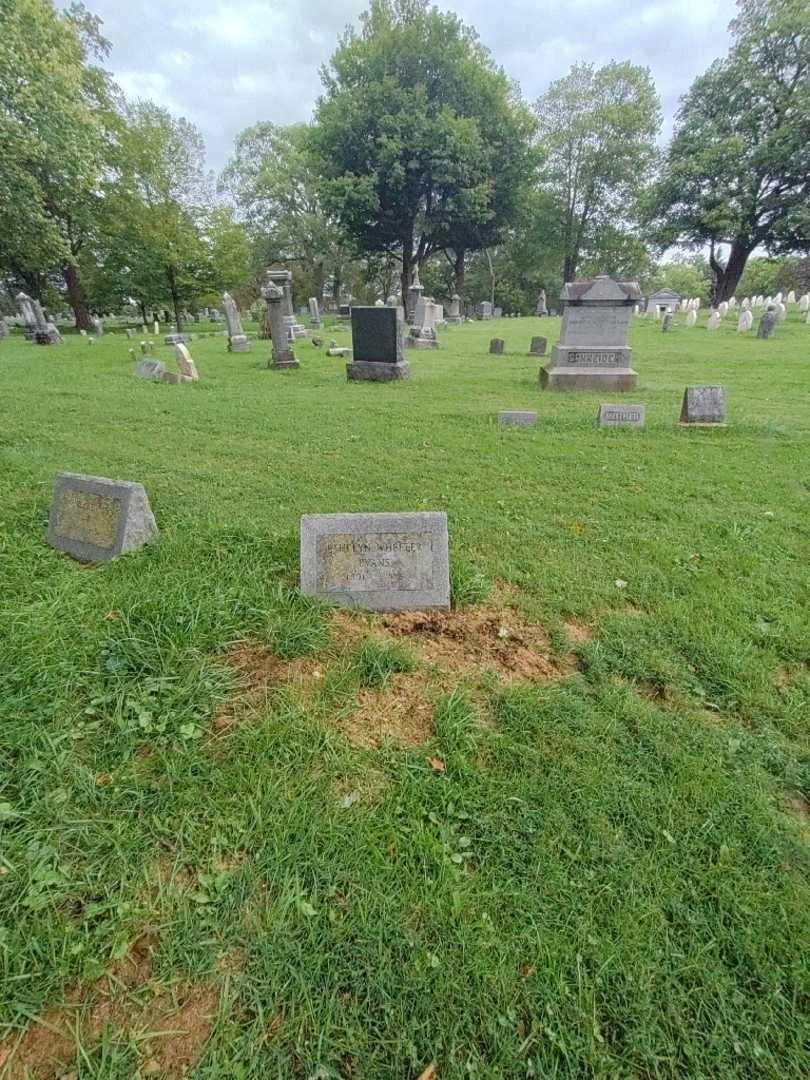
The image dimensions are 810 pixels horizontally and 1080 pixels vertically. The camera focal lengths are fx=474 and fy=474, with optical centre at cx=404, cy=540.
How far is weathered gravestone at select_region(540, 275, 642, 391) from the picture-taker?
8.73 metres

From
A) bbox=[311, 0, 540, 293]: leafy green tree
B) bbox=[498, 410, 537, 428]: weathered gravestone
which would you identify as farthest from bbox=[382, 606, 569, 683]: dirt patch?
bbox=[311, 0, 540, 293]: leafy green tree

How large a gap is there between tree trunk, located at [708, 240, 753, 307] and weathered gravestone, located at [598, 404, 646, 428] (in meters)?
27.4

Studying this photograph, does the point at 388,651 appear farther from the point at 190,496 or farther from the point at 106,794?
the point at 190,496

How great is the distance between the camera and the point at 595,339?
29.7 feet

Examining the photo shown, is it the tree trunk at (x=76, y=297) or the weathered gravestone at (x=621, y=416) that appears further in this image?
the tree trunk at (x=76, y=297)

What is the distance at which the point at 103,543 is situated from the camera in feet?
10.2

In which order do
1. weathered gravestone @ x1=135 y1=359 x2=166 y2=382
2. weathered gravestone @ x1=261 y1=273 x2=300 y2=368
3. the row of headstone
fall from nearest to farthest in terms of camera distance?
the row of headstone → weathered gravestone @ x1=135 y1=359 x2=166 y2=382 → weathered gravestone @ x1=261 y1=273 x2=300 y2=368

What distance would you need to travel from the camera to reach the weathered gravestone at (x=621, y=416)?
21.0 ft

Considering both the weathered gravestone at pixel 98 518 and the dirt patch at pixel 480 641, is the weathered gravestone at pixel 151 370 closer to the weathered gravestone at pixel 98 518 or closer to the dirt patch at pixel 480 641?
the weathered gravestone at pixel 98 518

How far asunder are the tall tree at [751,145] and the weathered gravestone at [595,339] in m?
Answer: 21.2

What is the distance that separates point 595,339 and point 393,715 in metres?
9.13

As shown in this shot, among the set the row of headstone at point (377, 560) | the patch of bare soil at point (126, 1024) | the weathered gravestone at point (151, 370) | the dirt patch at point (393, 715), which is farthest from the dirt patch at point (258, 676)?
the weathered gravestone at point (151, 370)

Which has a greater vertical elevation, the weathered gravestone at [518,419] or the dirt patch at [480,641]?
the weathered gravestone at [518,419]

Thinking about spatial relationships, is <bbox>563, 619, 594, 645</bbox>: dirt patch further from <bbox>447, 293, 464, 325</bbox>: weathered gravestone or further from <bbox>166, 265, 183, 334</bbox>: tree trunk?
<bbox>166, 265, 183, 334</bbox>: tree trunk
